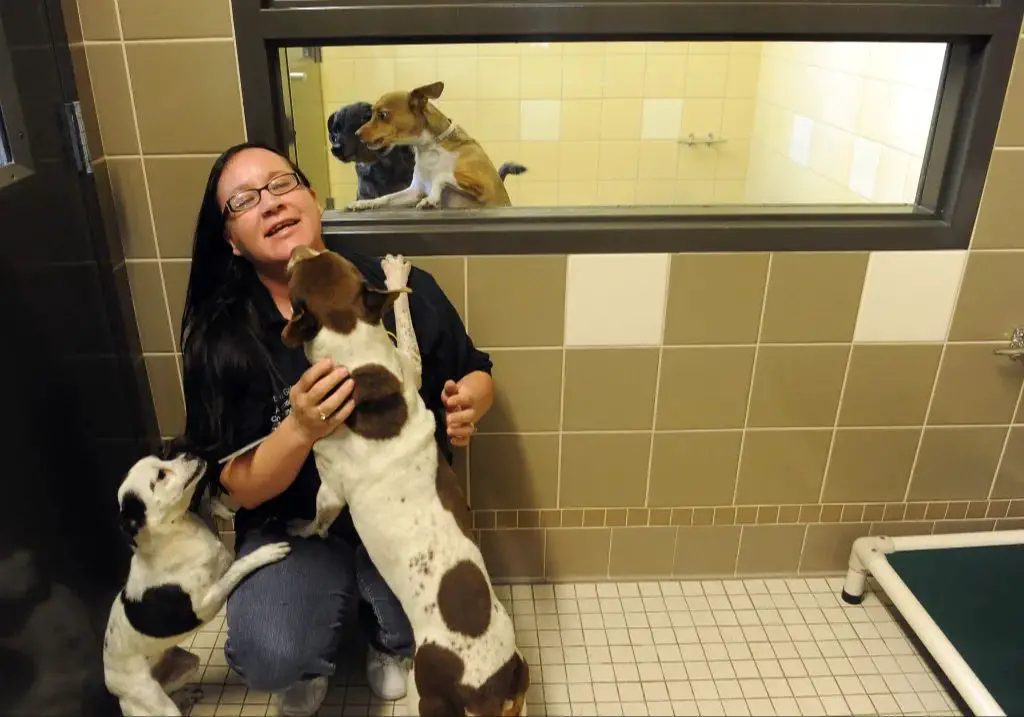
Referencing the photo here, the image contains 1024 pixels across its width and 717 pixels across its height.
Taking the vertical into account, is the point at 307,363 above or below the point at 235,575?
above

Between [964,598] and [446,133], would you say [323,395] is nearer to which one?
[446,133]

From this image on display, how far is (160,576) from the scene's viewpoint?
1.34 metres

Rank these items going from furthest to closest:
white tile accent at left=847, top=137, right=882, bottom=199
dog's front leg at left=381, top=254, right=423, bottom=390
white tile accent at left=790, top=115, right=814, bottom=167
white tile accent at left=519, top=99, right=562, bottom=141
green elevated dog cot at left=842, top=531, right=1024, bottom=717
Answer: white tile accent at left=519, top=99, right=562, bottom=141 < white tile accent at left=790, top=115, right=814, bottom=167 < white tile accent at left=847, top=137, right=882, bottom=199 < green elevated dog cot at left=842, top=531, right=1024, bottom=717 < dog's front leg at left=381, top=254, right=423, bottom=390

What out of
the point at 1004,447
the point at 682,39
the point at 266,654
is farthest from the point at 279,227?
the point at 1004,447

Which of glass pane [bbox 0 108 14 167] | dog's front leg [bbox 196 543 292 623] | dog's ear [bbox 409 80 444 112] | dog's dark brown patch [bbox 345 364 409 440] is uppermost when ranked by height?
dog's ear [bbox 409 80 444 112]

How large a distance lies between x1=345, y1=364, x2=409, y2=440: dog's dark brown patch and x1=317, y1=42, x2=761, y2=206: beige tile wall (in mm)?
635

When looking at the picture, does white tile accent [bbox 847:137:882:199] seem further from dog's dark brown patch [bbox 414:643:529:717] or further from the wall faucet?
dog's dark brown patch [bbox 414:643:529:717]

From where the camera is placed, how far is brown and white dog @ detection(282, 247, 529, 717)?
1.21m

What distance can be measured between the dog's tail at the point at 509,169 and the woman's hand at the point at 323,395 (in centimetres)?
81

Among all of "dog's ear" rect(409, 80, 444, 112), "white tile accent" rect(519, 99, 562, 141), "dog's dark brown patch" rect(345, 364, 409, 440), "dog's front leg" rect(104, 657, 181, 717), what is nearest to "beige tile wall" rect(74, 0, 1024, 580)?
"dog's ear" rect(409, 80, 444, 112)

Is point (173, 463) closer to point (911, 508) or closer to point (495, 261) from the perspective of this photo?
point (495, 261)

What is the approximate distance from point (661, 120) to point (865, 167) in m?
0.69

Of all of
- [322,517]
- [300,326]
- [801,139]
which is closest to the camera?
[300,326]

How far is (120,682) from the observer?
139 centimetres
